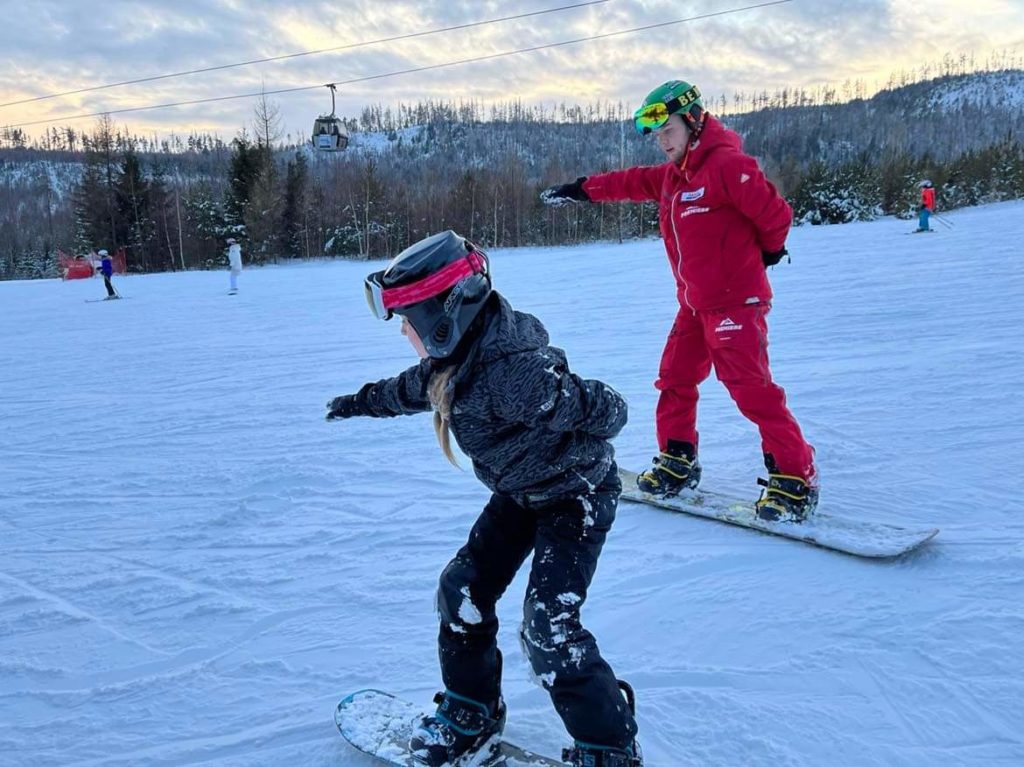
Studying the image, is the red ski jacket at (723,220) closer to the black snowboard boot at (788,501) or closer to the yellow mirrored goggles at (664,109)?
the yellow mirrored goggles at (664,109)

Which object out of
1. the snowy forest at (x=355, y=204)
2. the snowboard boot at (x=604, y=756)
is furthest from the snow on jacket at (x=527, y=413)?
the snowy forest at (x=355, y=204)

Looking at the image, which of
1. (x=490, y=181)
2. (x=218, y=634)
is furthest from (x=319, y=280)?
(x=490, y=181)

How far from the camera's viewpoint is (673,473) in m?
3.90

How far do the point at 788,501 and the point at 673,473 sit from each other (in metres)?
0.65

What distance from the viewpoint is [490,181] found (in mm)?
54375

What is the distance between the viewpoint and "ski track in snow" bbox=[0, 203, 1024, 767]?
224 centimetres

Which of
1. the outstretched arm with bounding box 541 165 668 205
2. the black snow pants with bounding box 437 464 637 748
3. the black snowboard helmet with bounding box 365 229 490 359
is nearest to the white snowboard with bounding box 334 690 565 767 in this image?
the black snow pants with bounding box 437 464 637 748

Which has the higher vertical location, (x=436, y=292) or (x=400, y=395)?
(x=436, y=292)

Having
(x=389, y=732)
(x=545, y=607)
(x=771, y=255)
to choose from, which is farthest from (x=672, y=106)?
(x=389, y=732)

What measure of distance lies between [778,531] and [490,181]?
2109 inches

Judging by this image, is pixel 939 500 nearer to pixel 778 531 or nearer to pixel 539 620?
pixel 778 531

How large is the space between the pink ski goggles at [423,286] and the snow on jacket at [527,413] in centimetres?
11

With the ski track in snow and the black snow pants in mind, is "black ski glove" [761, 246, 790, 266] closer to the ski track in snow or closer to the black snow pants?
the ski track in snow

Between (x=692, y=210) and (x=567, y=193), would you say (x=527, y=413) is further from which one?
(x=567, y=193)
